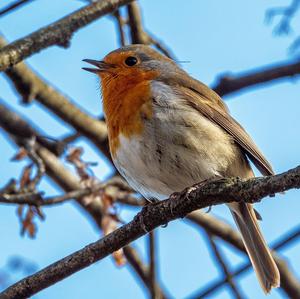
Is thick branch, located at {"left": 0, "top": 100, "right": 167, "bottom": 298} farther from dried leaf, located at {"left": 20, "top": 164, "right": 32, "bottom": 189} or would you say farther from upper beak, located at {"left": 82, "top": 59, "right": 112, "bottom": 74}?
upper beak, located at {"left": 82, "top": 59, "right": 112, "bottom": 74}

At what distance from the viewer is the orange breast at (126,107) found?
446 centimetres

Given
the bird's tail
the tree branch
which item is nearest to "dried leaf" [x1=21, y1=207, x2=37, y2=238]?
the tree branch

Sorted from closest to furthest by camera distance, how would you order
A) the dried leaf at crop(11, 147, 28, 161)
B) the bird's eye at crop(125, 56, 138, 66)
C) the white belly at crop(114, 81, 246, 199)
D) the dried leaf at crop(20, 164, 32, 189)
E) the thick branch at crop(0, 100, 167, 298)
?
1. the white belly at crop(114, 81, 246, 199)
2. the dried leaf at crop(20, 164, 32, 189)
3. the dried leaf at crop(11, 147, 28, 161)
4. the bird's eye at crop(125, 56, 138, 66)
5. the thick branch at crop(0, 100, 167, 298)

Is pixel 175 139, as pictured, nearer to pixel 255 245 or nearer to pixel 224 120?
pixel 224 120

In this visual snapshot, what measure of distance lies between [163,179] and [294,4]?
5.50 ft

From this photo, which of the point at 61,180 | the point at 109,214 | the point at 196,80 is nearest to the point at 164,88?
the point at 196,80

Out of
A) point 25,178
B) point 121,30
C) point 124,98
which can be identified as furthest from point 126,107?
point 121,30

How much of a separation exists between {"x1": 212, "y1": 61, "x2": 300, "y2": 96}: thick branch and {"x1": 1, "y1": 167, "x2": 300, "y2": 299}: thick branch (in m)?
2.01

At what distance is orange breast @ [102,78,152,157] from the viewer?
446cm

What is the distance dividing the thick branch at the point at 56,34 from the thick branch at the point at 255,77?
1194mm

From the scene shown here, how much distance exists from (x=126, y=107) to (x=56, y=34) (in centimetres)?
65

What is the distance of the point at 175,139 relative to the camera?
4.37m

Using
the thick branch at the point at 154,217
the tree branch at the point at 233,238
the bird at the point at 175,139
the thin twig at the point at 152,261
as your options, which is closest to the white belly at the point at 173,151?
the bird at the point at 175,139

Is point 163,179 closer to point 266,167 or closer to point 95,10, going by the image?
point 266,167
